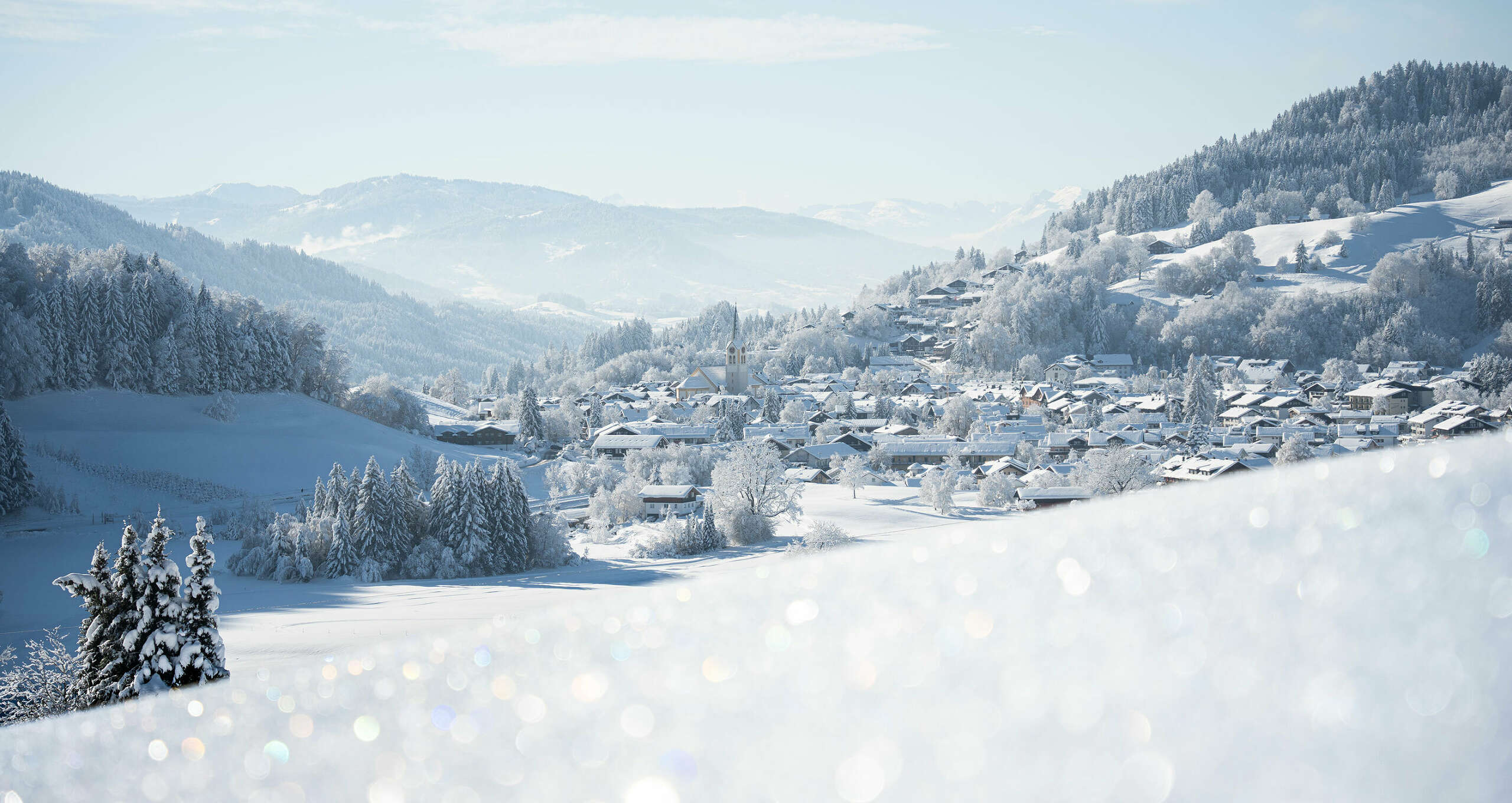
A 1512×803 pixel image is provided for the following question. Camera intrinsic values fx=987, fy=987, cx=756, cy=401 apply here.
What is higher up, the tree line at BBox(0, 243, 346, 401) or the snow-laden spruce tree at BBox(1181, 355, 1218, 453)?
the tree line at BBox(0, 243, 346, 401)

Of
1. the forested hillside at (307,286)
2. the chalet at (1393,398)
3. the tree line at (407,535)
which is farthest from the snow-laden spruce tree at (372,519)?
the forested hillside at (307,286)

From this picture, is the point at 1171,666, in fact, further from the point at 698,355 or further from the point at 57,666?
the point at 698,355

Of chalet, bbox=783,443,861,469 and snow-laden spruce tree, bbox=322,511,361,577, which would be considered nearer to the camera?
snow-laden spruce tree, bbox=322,511,361,577

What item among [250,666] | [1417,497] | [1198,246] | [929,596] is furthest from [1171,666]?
[1198,246]

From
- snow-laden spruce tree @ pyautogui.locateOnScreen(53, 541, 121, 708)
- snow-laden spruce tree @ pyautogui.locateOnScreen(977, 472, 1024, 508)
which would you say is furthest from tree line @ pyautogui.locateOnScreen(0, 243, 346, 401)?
snow-laden spruce tree @ pyautogui.locateOnScreen(53, 541, 121, 708)

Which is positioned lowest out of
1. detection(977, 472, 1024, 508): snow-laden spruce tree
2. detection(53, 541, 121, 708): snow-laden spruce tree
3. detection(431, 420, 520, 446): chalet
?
detection(977, 472, 1024, 508): snow-laden spruce tree

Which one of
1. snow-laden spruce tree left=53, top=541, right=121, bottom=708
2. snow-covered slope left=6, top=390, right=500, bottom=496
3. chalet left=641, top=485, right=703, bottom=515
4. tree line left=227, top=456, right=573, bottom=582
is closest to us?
snow-laden spruce tree left=53, top=541, right=121, bottom=708

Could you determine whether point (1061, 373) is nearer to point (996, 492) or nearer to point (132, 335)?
point (996, 492)

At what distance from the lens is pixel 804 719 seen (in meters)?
2.03

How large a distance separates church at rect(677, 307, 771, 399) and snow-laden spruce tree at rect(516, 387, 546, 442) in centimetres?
1398

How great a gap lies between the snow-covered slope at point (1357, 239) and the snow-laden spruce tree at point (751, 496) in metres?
51.0

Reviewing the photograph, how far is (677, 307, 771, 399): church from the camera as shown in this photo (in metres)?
52.5

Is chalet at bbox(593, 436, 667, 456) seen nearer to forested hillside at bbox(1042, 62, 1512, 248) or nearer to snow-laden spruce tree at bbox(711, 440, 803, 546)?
snow-laden spruce tree at bbox(711, 440, 803, 546)

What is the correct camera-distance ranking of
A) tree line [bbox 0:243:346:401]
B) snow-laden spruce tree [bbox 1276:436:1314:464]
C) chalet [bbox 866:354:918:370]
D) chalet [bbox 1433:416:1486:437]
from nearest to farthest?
1. snow-laden spruce tree [bbox 1276:436:1314:464]
2. tree line [bbox 0:243:346:401]
3. chalet [bbox 1433:416:1486:437]
4. chalet [bbox 866:354:918:370]
